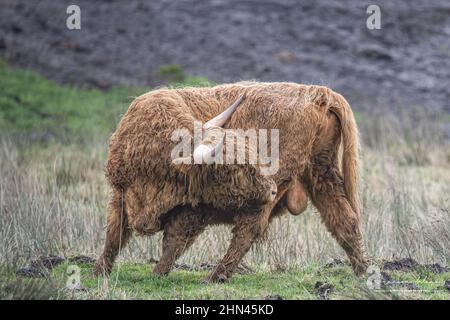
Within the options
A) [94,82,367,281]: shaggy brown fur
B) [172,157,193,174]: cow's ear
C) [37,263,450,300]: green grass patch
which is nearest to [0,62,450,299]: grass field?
[37,263,450,300]: green grass patch

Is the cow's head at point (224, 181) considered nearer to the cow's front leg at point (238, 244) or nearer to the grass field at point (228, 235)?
the cow's front leg at point (238, 244)

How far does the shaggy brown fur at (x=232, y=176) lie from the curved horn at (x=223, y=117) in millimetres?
130

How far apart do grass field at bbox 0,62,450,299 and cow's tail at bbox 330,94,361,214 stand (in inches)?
31.0

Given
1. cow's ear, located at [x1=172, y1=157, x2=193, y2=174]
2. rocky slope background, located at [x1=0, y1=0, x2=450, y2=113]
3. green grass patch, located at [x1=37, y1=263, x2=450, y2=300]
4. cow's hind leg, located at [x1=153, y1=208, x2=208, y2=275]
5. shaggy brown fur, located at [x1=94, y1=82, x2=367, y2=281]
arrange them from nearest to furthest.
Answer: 1. green grass patch, located at [x1=37, y1=263, x2=450, y2=300]
2. cow's ear, located at [x1=172, y1=157, x2=193, y2=174]
3. shaggy brown fur, located at [x1=94, y1=82, x2=367, y2=281]
4. cow's hind leg, located at [x1=153, y1=208, x2=208, y2=275]
5. rocky slope background, located at [x1=0, y1=0, x2=450, y2=113]

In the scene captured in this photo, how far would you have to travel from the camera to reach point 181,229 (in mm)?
7969

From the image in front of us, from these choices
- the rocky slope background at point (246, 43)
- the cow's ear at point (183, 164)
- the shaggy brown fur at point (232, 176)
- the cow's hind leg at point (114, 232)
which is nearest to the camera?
the cow's ear at point (183, 164)

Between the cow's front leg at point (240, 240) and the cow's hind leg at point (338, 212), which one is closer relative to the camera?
the cow's front leg at point (240, 240)

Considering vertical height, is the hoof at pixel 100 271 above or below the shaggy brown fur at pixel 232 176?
below

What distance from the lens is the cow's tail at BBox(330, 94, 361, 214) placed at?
8227 mm

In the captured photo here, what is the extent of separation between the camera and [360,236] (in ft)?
27.2

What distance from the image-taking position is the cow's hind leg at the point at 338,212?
8.23 meters

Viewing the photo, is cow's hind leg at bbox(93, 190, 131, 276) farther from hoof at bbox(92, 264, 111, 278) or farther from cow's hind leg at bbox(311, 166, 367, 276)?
cow's hind leg at bbox(311, 166, 367, 276)

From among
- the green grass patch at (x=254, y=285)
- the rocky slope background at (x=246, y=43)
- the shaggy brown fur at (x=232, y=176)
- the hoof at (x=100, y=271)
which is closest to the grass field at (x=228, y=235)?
the green grass patch at (x=254, y=285)
